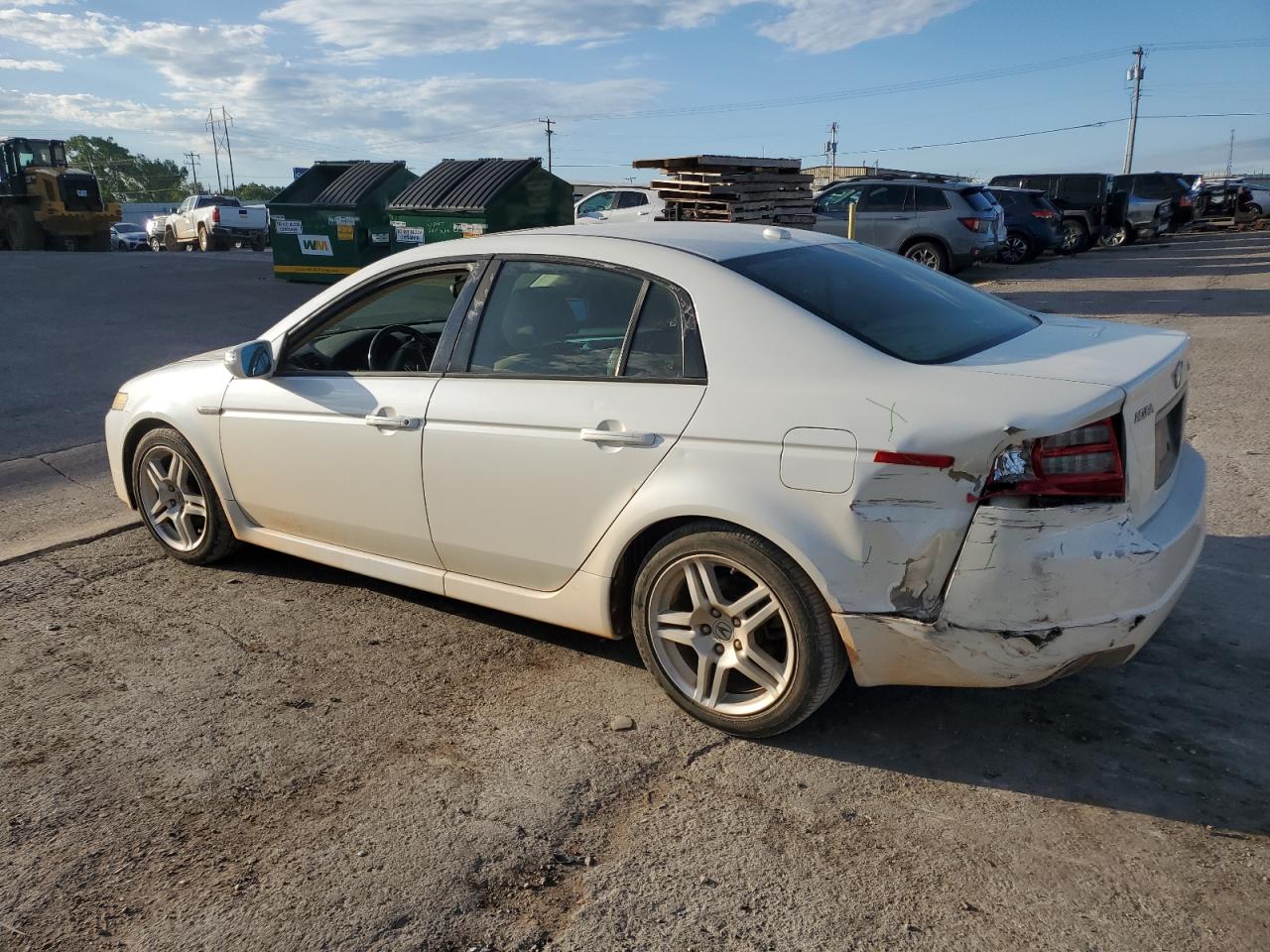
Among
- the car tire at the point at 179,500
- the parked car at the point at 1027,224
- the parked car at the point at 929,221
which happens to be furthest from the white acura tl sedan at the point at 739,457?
the parked car at the point at 1027,224

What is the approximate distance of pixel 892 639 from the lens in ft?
9.52

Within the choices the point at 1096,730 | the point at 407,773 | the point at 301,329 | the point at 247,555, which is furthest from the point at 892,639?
the point at 247,555

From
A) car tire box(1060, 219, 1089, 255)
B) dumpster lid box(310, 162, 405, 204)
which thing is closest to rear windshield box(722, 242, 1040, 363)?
dumpster lid box(310, 162, 405, 204)

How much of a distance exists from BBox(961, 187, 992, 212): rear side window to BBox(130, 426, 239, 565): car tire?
15060mm

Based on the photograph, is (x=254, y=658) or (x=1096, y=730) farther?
(x=254, y=658)

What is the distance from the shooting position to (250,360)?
13.9 feet

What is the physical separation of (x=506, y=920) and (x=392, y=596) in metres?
2.23

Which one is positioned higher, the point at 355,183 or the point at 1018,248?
the point at 355,183

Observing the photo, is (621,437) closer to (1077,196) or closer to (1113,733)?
(1113,733)

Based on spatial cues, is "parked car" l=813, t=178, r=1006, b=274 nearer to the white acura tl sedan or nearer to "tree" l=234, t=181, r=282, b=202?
the white acura tl sedan

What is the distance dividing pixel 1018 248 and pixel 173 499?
20.8 metres

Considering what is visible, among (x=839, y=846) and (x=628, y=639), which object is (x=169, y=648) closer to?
(x=628, y=639)

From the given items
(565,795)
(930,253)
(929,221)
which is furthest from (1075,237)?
(565,795)

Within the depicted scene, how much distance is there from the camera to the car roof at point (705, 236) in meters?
3.56
